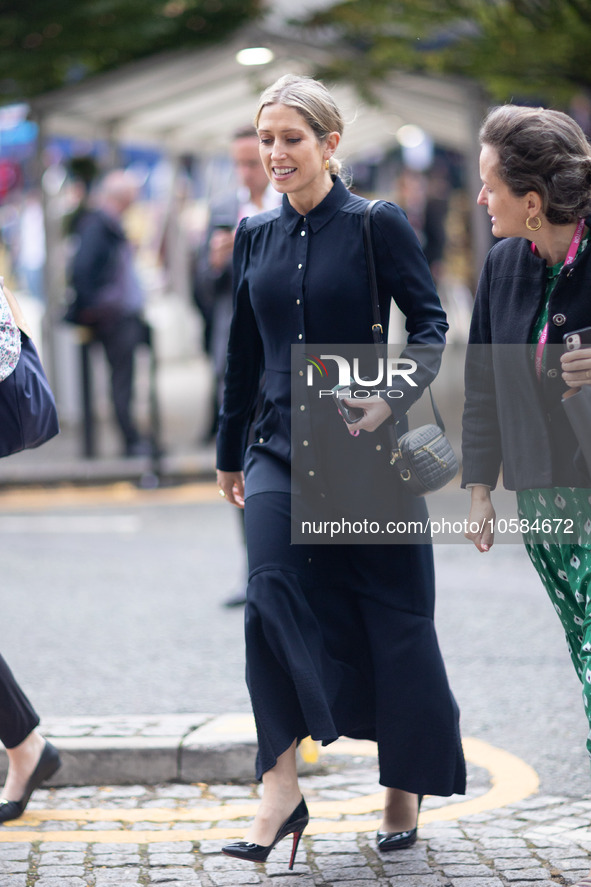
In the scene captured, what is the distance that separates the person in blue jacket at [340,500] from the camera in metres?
3.68

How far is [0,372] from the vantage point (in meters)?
3.88

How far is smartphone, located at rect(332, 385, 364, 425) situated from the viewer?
12.1 feet

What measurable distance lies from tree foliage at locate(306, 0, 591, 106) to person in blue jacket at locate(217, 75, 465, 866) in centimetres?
736

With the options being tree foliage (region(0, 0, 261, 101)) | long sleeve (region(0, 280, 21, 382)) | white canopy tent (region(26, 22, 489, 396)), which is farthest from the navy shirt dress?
tree foliage (region(0, 0, 261, 101))

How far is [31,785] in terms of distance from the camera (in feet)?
13.6

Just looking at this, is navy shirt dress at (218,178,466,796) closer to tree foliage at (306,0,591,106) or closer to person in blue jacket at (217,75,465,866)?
person in blue jacket at (217,75,465,866)

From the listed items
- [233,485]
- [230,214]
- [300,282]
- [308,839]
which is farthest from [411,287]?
[230,214]

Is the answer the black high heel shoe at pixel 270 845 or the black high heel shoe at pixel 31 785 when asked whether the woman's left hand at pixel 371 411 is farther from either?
the black high heel shoe at pixel 31 785

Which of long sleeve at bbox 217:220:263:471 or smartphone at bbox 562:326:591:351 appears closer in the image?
smartphone at bbox 562:326:591:351

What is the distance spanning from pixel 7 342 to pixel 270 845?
1.53m

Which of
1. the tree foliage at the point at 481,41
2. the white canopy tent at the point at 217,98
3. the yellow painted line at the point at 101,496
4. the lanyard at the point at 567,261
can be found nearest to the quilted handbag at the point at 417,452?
the lanyard at the point at 567,261

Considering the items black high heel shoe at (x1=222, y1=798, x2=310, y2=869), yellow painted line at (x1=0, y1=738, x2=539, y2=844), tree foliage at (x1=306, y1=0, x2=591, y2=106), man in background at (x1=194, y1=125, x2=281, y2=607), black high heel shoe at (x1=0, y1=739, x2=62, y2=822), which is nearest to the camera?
black high heel shoe at (x1=222, y1=798, x2=310, y2=869)

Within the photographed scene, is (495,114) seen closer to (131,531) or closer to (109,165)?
(131,531)

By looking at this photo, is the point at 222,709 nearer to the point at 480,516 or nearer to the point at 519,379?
the point at 480,516
